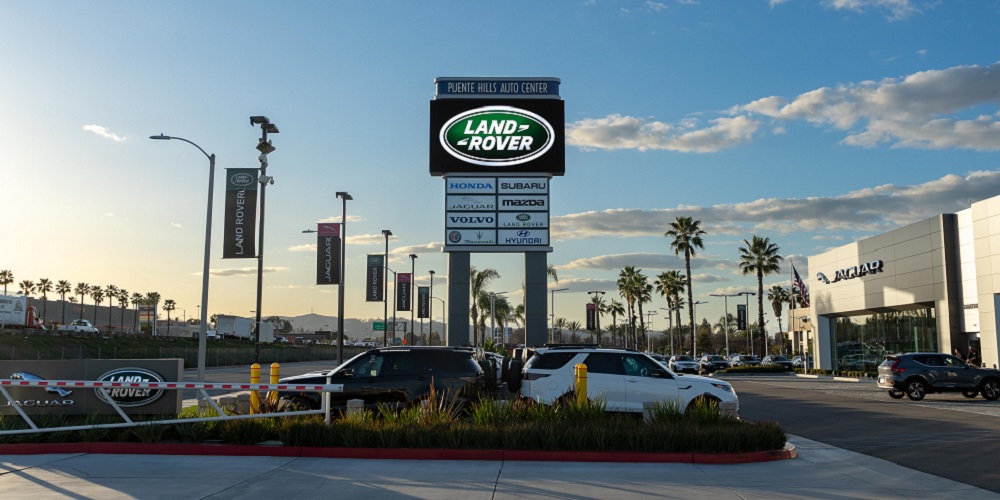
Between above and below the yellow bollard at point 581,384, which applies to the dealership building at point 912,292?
above

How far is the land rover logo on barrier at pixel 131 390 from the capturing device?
49.7 ft

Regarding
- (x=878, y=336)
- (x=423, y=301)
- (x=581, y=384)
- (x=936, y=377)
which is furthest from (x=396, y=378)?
(x=423, y=301)

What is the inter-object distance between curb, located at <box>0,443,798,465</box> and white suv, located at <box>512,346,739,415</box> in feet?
13.3

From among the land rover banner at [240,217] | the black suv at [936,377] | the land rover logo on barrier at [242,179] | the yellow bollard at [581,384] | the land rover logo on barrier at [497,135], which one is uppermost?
the land rover logo on barrier at [497,135]

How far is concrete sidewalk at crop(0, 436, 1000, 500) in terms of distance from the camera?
10109 millimetres

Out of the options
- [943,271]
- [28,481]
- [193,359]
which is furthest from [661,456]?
[193,359]

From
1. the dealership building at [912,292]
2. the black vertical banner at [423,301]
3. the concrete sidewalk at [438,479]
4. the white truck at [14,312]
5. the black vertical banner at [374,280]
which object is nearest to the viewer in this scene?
the concrete sidewalk at [438,479]

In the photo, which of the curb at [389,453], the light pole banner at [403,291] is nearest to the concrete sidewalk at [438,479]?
the curb at [389,453]

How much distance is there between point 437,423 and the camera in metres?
14.0

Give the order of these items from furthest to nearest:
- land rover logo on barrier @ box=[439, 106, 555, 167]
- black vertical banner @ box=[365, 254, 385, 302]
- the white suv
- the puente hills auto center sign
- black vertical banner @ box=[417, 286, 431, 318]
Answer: black vertical banner @ box=[417, 286, 431, 318] < black vertical banner @ box=[365, 254, 385, 302] < land rover logo on barrier @ box=[439, 106, 555, 167] < the puente hills auto center sign < the white suv

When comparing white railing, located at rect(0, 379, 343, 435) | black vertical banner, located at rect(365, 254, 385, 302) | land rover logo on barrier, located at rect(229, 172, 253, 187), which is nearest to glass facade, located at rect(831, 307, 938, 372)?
Result: black vertical banner, located at rect(365, 254, 385, 302)

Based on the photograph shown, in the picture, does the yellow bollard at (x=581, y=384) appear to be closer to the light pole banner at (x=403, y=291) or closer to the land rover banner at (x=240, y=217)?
the land rover banner at (x=240, y=217)

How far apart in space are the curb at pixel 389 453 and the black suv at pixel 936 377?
767 inches

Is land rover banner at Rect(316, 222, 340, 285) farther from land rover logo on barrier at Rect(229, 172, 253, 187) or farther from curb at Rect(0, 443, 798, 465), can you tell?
curb at Rect(0, 443, 798, 465)
